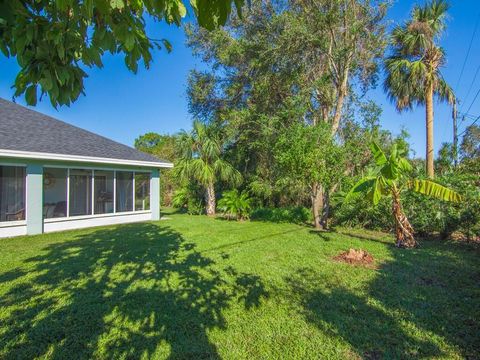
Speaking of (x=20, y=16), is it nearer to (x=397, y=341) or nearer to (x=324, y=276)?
(x=397, y=341)

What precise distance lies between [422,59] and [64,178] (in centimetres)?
1690

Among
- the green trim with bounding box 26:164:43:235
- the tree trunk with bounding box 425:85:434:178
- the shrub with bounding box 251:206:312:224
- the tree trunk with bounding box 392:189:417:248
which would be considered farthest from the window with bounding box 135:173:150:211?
the tree trunk with bounding box 425:85:434:178

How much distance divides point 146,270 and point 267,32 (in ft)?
39.3

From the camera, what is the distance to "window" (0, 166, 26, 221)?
31.3 feet

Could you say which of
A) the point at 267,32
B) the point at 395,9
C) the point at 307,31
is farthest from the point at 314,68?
the point at 395,9

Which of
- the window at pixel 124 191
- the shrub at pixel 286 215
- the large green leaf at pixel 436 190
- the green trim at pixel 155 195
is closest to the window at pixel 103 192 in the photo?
the window at pixel 124 191

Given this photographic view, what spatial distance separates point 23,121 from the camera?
1213 cm

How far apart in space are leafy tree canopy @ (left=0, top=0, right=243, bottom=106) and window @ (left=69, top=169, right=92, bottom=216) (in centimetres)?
1069

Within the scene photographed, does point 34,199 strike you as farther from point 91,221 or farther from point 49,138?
point 49,138

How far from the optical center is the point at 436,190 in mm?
7664

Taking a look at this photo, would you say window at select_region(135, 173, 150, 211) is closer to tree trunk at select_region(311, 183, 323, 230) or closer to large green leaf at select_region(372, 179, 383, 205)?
tree trunk at select_region(311, 183, 323, 230)

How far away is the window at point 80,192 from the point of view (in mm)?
11305

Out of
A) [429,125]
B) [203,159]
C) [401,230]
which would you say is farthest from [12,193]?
[429,125]

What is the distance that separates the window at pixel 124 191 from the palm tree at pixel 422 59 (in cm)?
1373
